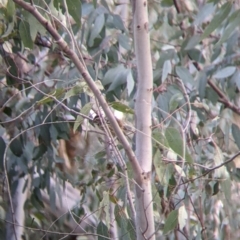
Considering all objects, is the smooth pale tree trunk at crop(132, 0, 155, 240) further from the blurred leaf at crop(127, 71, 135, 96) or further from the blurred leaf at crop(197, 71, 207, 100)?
the blurred leaf at crop(197, 71, 207, 100)

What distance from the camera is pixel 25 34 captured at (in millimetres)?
1615

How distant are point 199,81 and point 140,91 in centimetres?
78

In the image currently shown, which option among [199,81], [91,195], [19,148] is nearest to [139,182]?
[199,81]

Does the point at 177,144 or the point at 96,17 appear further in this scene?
the point at 96,17

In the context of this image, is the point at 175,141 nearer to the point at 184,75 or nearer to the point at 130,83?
the point at 130,83

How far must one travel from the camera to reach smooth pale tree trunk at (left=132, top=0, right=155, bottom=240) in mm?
1189

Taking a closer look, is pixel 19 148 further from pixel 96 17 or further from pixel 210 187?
pixel 210 187

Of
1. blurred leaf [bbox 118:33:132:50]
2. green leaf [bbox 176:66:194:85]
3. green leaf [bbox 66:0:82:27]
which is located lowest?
green leaf [bbox 176:66:194:85]

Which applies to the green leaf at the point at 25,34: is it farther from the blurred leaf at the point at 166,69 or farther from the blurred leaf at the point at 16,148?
the blurred leaf at the point at 16,148

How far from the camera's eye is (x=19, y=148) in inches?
82.8

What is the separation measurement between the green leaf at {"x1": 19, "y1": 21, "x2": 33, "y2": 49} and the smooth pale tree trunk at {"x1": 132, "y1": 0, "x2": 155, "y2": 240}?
42 centimetres

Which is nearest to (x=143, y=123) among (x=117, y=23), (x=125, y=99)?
(x=117, y=23)

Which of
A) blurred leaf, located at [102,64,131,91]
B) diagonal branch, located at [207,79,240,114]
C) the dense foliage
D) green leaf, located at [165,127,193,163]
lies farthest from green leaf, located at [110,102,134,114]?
diagonal branch, located at [207,79,240,114]

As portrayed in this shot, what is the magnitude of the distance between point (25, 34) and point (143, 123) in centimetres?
54
